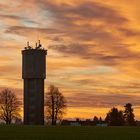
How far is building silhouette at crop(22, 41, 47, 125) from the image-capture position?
566 feet

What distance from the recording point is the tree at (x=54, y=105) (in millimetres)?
166750

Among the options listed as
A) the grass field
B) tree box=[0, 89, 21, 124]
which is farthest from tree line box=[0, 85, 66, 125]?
the grass field

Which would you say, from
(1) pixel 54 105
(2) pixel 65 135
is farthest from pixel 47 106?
(2) pixel 65 135

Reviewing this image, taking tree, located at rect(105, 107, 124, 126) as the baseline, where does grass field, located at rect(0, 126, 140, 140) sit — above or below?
below

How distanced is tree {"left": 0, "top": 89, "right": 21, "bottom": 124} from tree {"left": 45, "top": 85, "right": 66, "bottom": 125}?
31.0ft

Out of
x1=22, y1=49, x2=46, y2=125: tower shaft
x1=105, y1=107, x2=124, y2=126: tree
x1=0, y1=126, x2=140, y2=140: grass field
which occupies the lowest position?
x1=0, y1=126, x2=140, y2=140: grass field

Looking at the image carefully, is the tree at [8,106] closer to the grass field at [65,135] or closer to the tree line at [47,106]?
the tree line at [47,106]

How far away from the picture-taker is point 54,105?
6663 inches

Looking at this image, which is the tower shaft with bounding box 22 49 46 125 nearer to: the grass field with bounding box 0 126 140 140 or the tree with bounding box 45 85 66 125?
the tree with bounding box 45 85 66 125

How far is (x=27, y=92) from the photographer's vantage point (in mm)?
176125

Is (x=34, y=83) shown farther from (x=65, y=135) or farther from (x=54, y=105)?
(x=65, y=135)

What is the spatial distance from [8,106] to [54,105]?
13.9 meters

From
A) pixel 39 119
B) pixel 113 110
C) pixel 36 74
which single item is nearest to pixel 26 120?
pixel 39 119

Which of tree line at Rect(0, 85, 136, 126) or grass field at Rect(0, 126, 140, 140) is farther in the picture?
tree line at Rect(0, 85, 136, 126)
